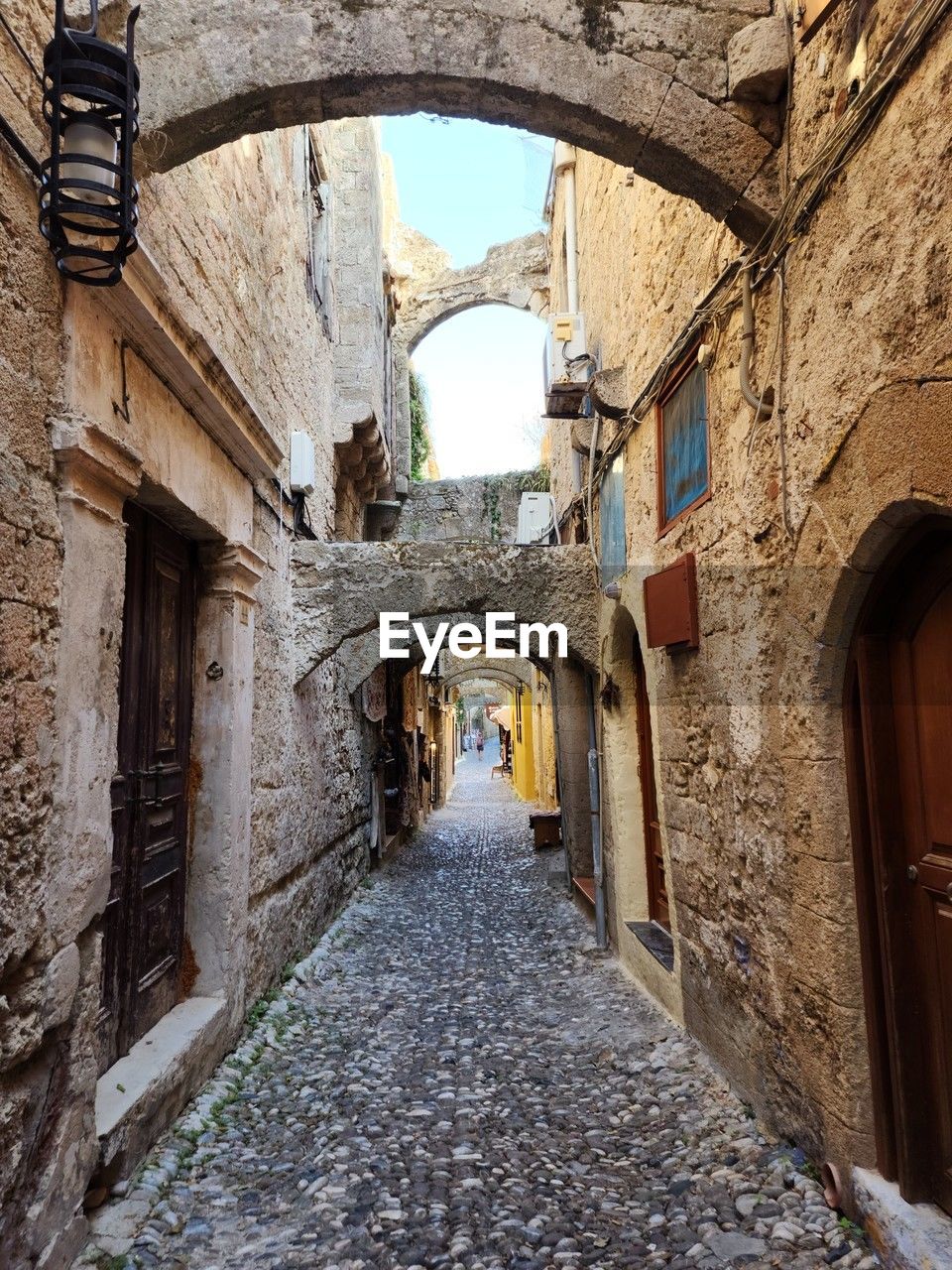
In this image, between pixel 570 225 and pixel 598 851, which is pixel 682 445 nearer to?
pixel 598 851

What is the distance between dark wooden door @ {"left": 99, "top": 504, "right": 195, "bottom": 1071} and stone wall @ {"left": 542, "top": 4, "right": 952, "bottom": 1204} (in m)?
2.32

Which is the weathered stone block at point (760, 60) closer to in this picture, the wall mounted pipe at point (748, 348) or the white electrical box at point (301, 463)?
the wall mounted pipe at point (748, 348)

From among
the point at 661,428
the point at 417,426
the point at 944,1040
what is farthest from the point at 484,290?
the point at 944,1040

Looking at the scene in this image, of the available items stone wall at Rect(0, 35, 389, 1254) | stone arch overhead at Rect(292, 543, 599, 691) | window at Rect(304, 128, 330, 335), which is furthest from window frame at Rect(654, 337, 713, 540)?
window at Rect(304, 128, 330, 335)

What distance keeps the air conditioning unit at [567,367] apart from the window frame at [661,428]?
1.56m

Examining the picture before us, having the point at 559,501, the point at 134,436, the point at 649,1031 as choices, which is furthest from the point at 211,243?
the point at 559,501

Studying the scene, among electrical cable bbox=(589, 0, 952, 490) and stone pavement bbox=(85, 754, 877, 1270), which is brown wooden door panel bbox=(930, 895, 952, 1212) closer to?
stone pavement bbox=(85, 754, 877, 1270)

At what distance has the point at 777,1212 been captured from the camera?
2.42m

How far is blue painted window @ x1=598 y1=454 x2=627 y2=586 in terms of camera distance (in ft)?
17.2

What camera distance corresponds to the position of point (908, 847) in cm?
224

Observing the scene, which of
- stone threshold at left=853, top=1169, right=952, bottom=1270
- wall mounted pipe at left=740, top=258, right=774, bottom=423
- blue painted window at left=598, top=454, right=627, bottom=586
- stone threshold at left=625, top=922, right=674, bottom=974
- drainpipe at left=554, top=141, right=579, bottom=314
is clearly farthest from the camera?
drainpipe at left=554, top=141, right=579, bottom=314

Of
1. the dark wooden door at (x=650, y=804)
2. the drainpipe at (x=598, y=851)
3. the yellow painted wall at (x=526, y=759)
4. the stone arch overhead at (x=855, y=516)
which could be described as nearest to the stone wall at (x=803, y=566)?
the stone arch overhead at (x=855, y=516)

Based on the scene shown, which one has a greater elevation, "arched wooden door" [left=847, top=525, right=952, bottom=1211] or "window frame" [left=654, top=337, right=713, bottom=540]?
"window frame" [left=654, top=337, right=713, bottom=540]

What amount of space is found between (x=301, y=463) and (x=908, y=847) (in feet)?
14.5
